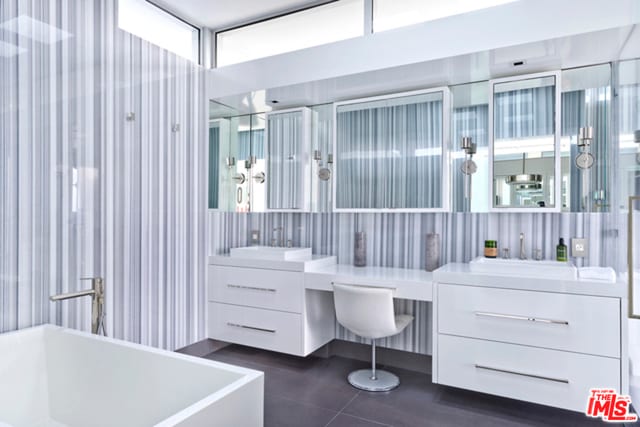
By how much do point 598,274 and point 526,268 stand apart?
364 millimetres

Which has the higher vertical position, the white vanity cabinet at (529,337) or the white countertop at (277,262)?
the white countertop at (277,262)

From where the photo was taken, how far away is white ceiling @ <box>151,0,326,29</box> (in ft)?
10.2

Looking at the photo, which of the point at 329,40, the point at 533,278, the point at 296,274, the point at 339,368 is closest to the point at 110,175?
the point at 296,274

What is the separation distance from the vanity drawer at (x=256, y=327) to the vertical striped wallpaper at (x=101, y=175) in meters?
0.17

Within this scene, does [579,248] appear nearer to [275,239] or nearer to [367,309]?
[367,309]

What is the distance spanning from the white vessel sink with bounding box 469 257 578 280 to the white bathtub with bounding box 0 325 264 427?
61.6 inches

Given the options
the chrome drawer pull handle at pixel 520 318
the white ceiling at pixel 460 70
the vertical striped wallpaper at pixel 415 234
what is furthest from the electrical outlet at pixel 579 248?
the white ceiling at pixel 460 70

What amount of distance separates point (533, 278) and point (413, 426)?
1.07 metres

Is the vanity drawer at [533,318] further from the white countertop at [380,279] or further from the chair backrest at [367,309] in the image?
the chair backrest at [367,309]

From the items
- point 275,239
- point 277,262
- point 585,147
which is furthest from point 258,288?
point 585,147

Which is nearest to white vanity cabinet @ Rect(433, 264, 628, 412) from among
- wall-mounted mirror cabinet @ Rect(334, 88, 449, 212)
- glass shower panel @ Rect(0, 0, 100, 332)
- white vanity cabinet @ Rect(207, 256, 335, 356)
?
wall-mounted mirror cabinet @ Rect(334, 88, 449, 212)

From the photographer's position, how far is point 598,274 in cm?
229

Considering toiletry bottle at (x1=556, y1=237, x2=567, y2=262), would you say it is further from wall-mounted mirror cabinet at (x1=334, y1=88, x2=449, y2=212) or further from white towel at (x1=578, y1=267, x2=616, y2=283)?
wall-mounted mirror cabinet at (x1=334, y1=88, x2=449, y2=212)

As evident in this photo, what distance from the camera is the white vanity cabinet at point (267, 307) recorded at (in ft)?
10.1
